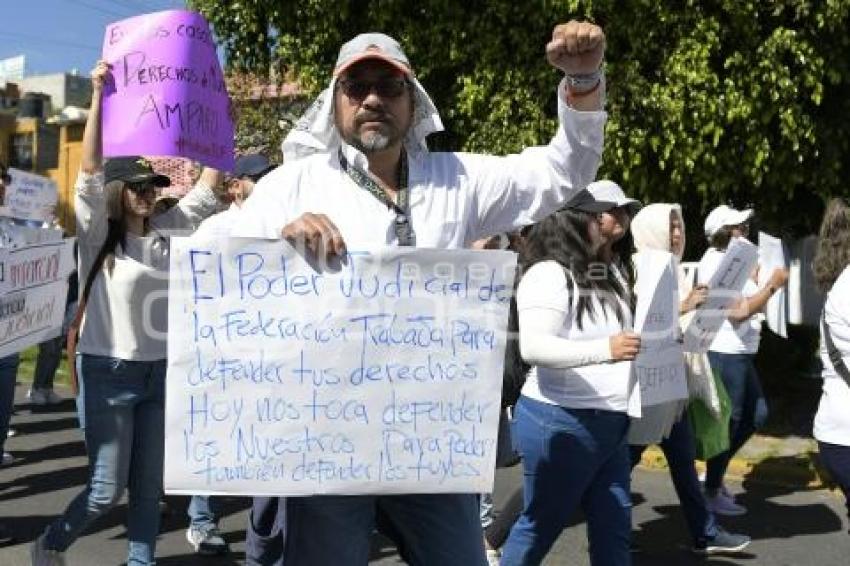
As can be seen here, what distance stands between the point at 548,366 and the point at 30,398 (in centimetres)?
766

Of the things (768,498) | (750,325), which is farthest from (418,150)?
(768,498)

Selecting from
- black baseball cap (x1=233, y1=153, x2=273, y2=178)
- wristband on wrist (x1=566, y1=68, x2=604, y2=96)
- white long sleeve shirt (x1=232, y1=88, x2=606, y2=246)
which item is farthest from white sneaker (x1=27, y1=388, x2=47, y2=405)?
wristband on wrist (x1=566, y1=68, x2=604, y2=96)

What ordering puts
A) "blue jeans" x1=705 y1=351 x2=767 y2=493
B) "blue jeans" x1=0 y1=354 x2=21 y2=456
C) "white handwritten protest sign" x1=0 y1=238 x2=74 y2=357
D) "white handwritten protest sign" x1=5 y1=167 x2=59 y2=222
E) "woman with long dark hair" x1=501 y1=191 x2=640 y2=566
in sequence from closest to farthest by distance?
"woman with long dark hair" x1=501 y1=191 x2=640 y2=566 < "white handwritten protest sign" x1=0 y1=238 x2=74 y2=357 < "blue jeans" x1=0 y1=354 x2=21 y2=456 < "blue jeans" x1=705 y1=351 x2=767 y2=493 < "white handwritten protest sign" x1=5 y1=167 x2=59 y2=222

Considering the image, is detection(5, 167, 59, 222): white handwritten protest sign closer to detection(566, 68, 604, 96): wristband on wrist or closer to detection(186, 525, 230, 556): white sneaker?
detection(186, 525, 230, 556): white sneaker

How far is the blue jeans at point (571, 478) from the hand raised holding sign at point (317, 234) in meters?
1.57

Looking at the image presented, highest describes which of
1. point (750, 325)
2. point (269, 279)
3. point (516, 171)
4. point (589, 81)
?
point (589, 81)

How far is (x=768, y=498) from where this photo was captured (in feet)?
21.0

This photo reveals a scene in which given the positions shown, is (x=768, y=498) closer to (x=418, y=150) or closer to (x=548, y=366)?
(x=548, y=366)

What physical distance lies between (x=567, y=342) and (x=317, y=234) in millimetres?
1295

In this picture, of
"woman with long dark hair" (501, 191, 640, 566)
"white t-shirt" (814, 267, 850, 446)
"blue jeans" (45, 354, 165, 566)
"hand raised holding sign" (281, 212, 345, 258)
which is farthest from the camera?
"blue jeans" (45, 354, 165, 566)

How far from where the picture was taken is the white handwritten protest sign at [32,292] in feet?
14.7

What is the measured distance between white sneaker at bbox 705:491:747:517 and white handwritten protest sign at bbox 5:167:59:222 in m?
6.81

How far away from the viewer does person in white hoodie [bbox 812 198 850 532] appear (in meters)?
3.70

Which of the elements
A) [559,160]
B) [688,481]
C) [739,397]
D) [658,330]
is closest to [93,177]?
[559,160]
